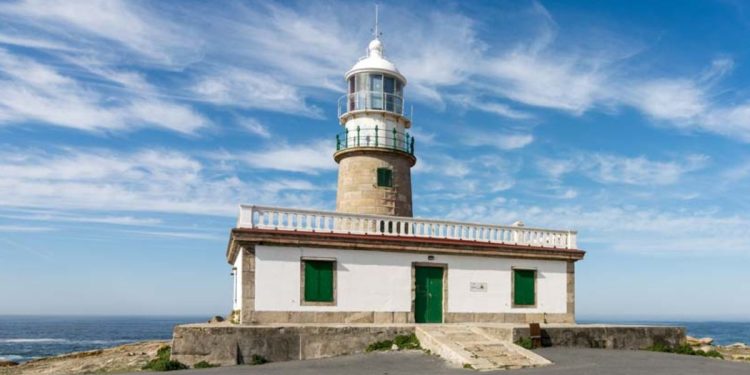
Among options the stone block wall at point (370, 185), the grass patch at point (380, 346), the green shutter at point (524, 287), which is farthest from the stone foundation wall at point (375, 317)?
the stone block wall at point (370, 185)

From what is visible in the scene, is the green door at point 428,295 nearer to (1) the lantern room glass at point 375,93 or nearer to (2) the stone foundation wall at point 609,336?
(2) the stone foundation wall at point 609,336

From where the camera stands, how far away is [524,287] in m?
20.9

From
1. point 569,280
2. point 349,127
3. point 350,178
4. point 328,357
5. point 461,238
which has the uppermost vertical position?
point 349,127

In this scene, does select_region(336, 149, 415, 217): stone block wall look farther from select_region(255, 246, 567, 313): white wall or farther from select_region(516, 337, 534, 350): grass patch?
select_region(516, 337, 534, 350): grass patch

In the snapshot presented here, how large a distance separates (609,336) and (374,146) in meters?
9.94

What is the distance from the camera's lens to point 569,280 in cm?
2169

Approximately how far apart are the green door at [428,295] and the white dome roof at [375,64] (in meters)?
7.92

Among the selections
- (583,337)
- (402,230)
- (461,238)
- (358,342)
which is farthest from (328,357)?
(583,337)

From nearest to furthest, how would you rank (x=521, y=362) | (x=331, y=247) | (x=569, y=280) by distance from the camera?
1. (x=521, y=362)
2. (x=331, y=247)
3. (x=569, y=280)

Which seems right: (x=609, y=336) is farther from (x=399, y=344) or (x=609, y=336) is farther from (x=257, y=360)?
(x=257, y=360)

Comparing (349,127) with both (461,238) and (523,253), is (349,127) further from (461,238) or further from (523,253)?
(523,253)

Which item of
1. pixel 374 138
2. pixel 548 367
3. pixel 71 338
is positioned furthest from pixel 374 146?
pixel 71 338

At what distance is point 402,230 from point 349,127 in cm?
573

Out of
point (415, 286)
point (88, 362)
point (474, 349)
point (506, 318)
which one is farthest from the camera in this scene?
point (88, 362)
